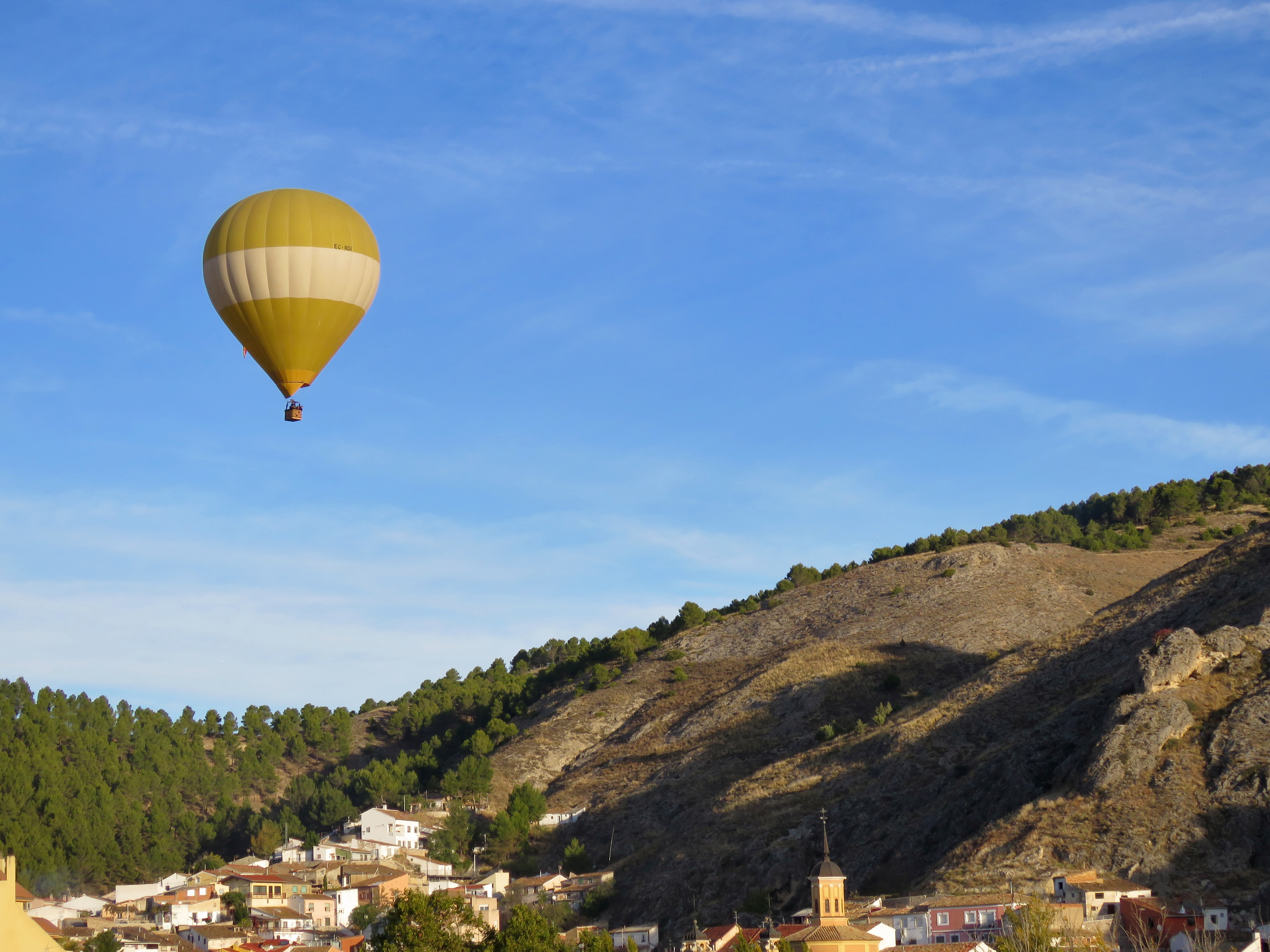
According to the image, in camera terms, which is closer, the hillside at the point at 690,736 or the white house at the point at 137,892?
the hillside at the point at 690,736

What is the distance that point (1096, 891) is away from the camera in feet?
215

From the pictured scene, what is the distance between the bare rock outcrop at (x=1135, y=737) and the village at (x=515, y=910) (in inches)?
293

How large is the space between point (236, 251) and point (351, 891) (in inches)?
2197

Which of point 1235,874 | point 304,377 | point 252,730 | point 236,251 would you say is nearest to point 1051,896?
point 1235,874

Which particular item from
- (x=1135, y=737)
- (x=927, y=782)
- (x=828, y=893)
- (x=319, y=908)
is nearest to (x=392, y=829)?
(x=319, y=908)

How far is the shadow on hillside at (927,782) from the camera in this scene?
8125 cm

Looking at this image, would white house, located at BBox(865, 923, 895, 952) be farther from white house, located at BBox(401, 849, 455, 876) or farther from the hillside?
white house, located at BBox(401, 849, 455, 876)

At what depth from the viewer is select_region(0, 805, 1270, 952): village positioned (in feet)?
198

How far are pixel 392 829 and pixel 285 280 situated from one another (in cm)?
7012

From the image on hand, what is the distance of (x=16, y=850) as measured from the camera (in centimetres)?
10956

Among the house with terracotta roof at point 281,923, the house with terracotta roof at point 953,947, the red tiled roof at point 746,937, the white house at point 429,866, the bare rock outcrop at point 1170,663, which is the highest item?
the bare rock outcrop at point 1170,663

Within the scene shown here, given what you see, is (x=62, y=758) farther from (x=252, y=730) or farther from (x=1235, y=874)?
(x=1235, y=874)

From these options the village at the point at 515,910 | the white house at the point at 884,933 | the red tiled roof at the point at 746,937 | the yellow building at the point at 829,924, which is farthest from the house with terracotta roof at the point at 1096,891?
the red tiled roof at the point at 746,937

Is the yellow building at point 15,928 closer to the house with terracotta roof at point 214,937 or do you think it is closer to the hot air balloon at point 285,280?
the hot air balloon at point 285,280
